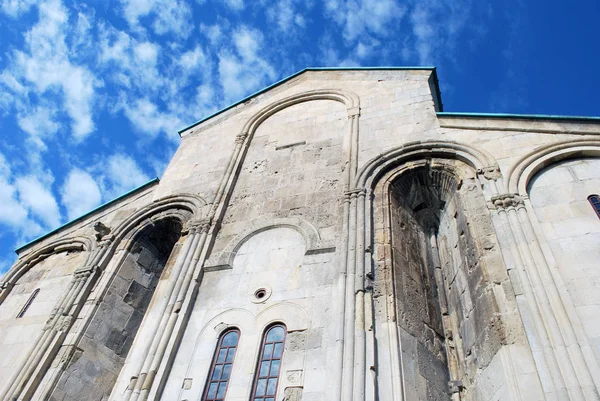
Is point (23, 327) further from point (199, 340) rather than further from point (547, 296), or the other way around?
point (547, 296)

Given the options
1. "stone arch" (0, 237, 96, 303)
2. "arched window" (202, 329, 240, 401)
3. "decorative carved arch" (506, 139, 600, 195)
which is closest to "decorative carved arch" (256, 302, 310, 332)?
"arched window" (202, 329, 240, 401)

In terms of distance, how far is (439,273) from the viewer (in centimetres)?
969

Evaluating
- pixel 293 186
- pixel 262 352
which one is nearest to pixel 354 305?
pixel 262 352

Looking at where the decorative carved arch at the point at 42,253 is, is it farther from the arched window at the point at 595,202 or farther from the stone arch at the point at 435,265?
the arched window at the point at 595,202

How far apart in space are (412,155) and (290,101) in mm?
5122

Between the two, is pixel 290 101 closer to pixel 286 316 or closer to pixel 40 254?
pixel 286 316

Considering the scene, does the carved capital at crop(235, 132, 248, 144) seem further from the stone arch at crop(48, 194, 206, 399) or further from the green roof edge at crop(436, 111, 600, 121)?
the green roof edge at crop(436, 111, 600, 121)

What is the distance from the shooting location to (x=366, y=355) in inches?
277

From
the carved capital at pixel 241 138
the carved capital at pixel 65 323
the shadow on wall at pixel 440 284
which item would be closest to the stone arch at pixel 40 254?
the carved capital at pixel 65 323

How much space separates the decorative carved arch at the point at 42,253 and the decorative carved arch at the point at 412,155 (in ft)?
22.7

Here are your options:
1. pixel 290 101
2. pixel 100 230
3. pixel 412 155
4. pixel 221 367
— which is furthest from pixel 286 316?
pixel 290 101

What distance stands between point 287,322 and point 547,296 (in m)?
3.97

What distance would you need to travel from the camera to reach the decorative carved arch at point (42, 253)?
12531 millimetres

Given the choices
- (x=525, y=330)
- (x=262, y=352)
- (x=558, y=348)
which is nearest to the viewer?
(x=558, y=348)
